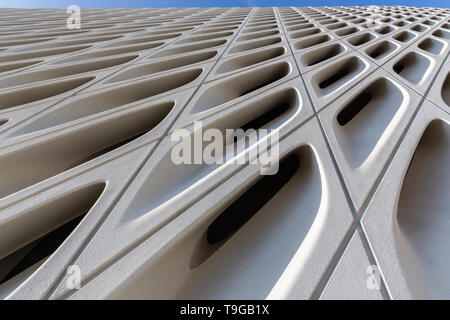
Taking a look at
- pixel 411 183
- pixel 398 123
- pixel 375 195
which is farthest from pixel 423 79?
pixel 375 195

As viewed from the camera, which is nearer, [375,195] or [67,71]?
[375,195]

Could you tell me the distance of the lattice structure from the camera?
3.97 feet

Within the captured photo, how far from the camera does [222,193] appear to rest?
1623 millimetres

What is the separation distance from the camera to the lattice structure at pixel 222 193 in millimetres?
1211

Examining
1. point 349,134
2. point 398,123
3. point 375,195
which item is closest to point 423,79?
point 398,123

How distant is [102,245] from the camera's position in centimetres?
131

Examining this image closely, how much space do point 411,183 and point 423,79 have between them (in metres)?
2.71

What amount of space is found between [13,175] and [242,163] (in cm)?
216

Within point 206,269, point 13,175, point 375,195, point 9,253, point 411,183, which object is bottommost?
point 411,183

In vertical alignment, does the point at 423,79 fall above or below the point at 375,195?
above

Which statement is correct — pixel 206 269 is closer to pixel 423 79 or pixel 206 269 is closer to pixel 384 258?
pixel 384 258
